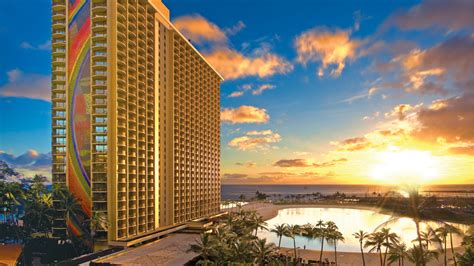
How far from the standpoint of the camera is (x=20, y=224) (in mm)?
74438

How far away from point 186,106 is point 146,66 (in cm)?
2540

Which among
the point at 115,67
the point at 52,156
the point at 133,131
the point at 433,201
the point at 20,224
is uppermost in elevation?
the point at 115,67

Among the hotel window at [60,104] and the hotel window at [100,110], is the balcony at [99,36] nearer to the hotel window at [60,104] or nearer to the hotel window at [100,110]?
the hotel window at [100,110]

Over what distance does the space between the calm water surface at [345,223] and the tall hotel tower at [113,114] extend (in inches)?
1426

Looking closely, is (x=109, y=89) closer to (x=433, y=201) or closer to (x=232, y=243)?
(x=232, y=243)

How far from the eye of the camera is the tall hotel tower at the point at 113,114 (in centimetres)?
6788

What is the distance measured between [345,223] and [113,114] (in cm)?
9262

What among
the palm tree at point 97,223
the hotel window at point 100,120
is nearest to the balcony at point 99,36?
the hotel window at point 100,120

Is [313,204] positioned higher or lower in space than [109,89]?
lower

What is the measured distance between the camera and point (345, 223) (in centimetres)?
12625

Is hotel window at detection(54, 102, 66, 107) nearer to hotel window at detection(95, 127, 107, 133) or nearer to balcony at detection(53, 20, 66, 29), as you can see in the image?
hotel window at detection(95, 127, 107, 133)

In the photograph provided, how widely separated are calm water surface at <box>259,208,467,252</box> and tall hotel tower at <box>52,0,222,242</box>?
119 feet

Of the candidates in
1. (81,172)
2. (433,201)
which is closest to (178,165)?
(81,172)

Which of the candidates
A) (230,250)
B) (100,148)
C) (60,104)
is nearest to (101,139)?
(100,148)
